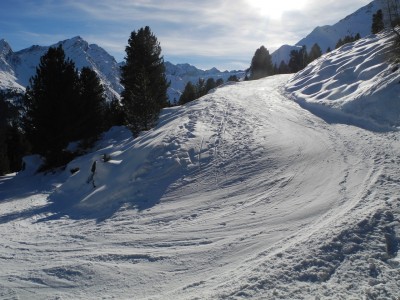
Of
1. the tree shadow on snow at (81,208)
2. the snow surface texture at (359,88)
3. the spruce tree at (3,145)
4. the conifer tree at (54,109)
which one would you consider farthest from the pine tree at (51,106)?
the spruce tree at (3,145)

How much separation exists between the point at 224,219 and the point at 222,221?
116 mm

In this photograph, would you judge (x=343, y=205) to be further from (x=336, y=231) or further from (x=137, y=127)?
(x=137, y=127)

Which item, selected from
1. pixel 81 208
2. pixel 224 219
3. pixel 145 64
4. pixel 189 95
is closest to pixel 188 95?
pixel 189 95

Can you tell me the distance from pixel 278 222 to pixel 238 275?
2.32 meters

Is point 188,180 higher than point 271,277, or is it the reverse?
point 188,180

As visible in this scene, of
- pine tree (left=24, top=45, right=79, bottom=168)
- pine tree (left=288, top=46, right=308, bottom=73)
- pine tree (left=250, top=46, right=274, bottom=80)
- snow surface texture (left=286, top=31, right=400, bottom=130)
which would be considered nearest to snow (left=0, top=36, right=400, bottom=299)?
snow surface texture (left=286, top=31, right=400, bottom=130)

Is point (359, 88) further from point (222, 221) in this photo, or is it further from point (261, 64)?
point (261, 64)

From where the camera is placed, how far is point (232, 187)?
436 inches

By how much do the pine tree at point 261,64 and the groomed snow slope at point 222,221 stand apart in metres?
40.0

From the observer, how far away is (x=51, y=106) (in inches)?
874

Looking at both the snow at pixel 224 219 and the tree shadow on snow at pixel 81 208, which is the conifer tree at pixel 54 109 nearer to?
the snow at pixel 224 219

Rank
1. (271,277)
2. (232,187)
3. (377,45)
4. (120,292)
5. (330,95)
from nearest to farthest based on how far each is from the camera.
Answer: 1. (271,277)
2. (120,292)
3. (232,187)
4. (330,95)
5. (377,45)

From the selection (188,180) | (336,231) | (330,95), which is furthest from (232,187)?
(330,95)

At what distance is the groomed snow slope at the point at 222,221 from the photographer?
19.5 feet
